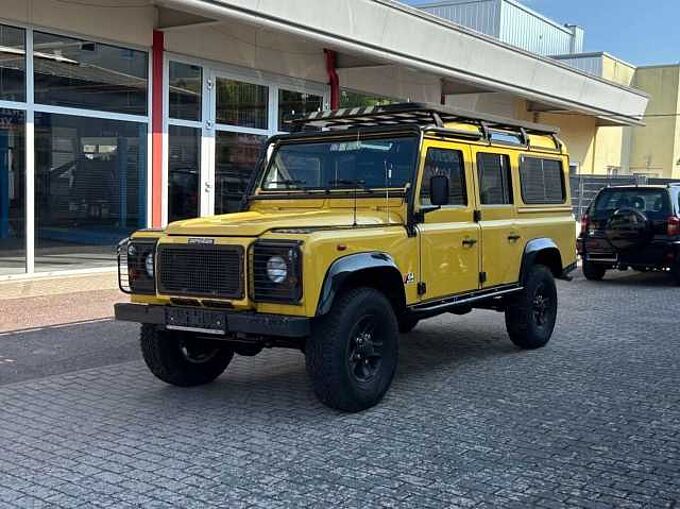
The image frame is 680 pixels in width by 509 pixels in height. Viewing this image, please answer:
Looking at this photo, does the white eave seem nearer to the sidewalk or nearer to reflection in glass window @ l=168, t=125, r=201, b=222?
reflection in glass window @ l=168, t=125, r=201, b=222

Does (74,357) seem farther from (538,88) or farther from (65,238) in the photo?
(538,88)

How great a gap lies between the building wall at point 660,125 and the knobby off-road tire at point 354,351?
98.8 ft

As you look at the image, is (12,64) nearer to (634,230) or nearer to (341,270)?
(341,270)

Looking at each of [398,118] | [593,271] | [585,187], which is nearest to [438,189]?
[398,118]

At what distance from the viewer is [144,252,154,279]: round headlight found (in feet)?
18.3

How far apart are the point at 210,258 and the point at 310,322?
822mm

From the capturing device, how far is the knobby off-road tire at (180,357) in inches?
233

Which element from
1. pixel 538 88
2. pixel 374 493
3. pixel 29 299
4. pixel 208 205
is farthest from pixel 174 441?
pixel 538 88

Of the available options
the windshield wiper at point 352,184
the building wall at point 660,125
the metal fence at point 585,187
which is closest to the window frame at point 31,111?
the windshield wiper at point 352,184

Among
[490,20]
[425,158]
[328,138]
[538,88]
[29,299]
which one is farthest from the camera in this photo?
[490,20]

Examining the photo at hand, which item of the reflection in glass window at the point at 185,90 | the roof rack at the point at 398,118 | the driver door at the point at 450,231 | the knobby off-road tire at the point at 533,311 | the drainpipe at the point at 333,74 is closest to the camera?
the driver door at the point at 450,231

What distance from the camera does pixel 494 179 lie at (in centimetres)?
730

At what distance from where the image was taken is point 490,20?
979 inches

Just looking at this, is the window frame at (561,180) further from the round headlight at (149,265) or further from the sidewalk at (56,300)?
the sidewalk at (56,300)
